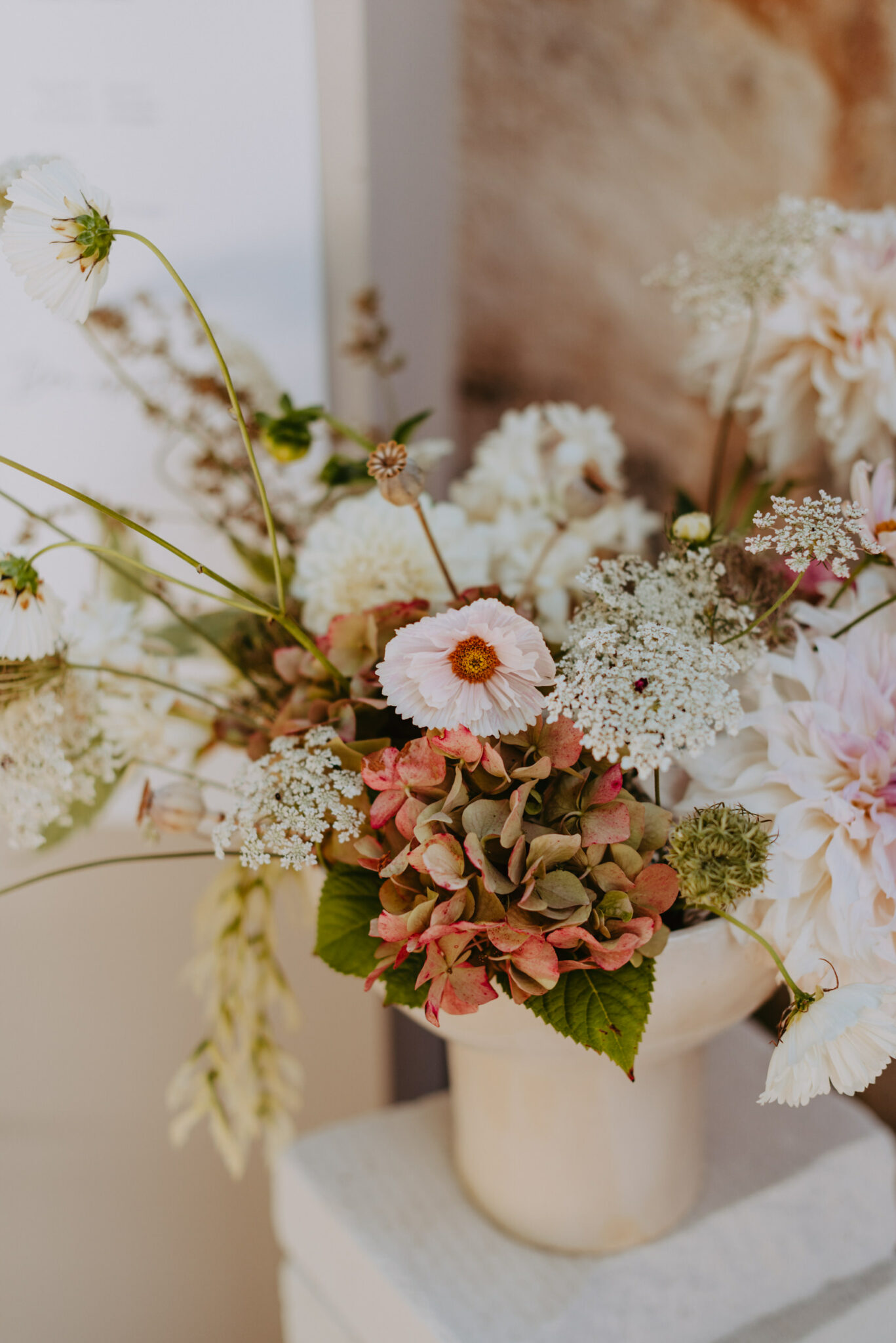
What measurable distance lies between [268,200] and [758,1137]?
76 centimetres

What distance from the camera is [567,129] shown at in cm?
88

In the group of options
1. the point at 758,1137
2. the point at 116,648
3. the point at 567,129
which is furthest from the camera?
the point at 567,129

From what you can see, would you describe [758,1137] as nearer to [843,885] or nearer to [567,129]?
[843,885]

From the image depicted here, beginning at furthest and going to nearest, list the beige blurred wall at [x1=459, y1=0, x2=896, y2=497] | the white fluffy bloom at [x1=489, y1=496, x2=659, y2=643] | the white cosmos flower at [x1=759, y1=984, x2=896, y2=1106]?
1. the beige blurred wall at [x1=459, y1=0, x2=896, y2=497]
2. the white fluffy bloom at [x1=489, y1=496, x2=659, y2=643]
3. the white cosmos flower at [x1=759, y1=984, x2=896, y2=1106]

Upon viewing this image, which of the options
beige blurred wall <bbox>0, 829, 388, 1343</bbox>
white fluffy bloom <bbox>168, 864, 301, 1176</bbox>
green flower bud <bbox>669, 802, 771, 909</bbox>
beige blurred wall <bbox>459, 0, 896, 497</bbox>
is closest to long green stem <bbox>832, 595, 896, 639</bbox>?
green flower bud <bbox>669, 802, 771, 909</bbox>

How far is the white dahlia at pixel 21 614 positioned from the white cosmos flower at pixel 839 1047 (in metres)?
0.33

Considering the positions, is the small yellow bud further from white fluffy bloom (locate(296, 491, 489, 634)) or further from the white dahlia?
the white dahlia

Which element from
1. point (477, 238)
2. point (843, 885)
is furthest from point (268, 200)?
point (843, 885)

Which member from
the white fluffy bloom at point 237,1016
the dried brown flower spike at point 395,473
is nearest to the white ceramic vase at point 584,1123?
the white fluffy bloom at point 237,1016

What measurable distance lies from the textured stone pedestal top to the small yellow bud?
306 mm

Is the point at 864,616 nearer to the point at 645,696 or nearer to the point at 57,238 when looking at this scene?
the point at 645,696

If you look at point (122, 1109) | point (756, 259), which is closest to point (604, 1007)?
point (756, 259)

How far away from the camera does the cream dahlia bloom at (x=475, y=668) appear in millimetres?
347

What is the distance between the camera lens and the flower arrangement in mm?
349
